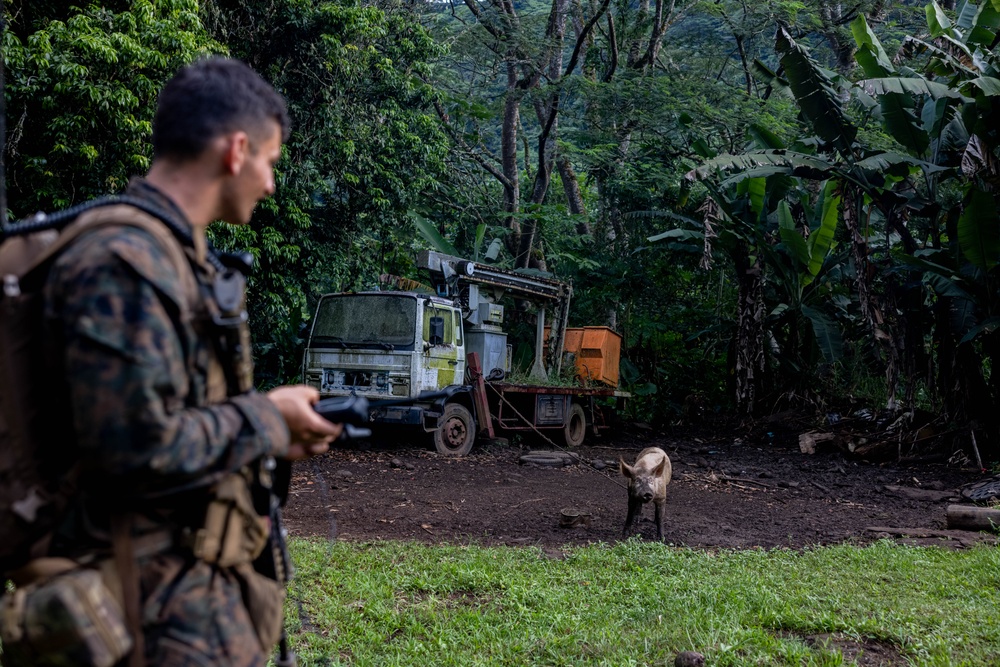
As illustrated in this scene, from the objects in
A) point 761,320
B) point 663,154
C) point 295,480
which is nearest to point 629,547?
point 295,480

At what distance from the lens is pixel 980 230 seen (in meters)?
10.6

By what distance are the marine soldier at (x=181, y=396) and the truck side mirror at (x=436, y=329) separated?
963 centimetres

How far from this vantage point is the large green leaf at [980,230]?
10.5 meters

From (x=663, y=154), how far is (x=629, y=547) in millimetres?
13266

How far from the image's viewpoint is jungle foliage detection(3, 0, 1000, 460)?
9.53m

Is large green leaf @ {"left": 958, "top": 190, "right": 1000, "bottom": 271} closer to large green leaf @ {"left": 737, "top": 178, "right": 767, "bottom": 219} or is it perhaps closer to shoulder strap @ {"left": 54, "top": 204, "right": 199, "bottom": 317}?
large green leaf @ {"left": 737, "top": 178, "right": 767, "bottom": 219}

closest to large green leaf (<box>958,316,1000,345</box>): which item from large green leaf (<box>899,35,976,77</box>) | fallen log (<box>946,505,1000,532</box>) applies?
large green leaf (<box>899,35,976,77</box>)

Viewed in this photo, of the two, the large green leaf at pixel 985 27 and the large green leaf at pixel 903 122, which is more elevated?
the large green leaf at pixel 985 27

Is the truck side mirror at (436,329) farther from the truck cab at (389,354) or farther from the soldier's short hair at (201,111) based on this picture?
the soldier's short hair at (201,111)

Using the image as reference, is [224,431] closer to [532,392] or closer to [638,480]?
[638,480]

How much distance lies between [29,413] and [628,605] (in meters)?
4.19

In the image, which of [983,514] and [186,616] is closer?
[186,616]

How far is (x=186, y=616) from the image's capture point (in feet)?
5.22

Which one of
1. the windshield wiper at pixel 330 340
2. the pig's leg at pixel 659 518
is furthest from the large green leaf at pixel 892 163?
the windshield wiper at pixel 330 340
